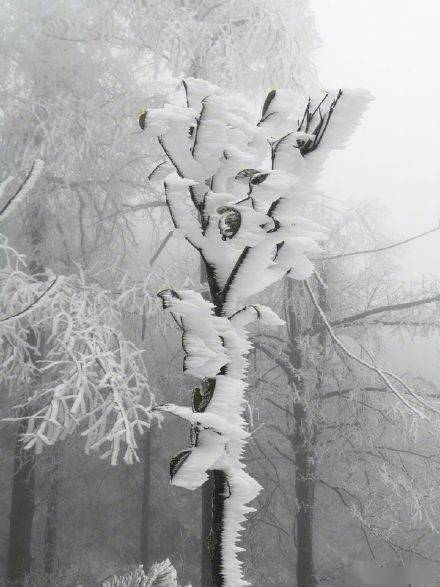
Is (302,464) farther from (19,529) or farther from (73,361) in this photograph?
(73,361)

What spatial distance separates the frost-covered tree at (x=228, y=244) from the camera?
801 millimetres

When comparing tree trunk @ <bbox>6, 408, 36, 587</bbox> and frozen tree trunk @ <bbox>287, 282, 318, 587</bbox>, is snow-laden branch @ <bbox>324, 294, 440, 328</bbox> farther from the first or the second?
tree trunk @ <bbox>6, 408, 36, 587</bbox>

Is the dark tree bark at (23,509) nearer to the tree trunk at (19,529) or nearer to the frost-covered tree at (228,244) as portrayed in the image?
the tree trunk at (19,529)

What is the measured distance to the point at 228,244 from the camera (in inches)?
35.4

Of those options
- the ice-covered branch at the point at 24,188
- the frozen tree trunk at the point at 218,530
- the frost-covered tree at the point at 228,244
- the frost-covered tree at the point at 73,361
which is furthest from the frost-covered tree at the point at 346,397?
the frozen tree trunk at the point at 218,530

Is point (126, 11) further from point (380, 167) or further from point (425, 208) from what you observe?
point (380, 167)

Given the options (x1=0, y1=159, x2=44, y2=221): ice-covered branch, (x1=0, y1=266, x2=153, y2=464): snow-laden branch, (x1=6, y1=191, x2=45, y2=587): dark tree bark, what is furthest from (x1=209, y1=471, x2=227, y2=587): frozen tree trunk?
(x1=6, y1=191, x2=45, y2=587): dark tree bark

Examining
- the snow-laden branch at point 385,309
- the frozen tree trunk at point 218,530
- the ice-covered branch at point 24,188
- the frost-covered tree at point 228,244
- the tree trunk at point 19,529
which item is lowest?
the tree trunk at point 19,529

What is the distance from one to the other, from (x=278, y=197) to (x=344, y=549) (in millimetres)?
13803

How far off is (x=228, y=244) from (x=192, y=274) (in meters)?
7.40

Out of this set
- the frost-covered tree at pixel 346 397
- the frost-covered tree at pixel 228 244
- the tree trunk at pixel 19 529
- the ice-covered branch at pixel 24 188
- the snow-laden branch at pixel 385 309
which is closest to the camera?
the frost-covered tree at pixel 228 244

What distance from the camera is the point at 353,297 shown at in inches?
308

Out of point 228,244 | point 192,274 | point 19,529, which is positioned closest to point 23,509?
point 19,529

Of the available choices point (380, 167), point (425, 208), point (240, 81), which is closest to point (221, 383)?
point (240, 81)
